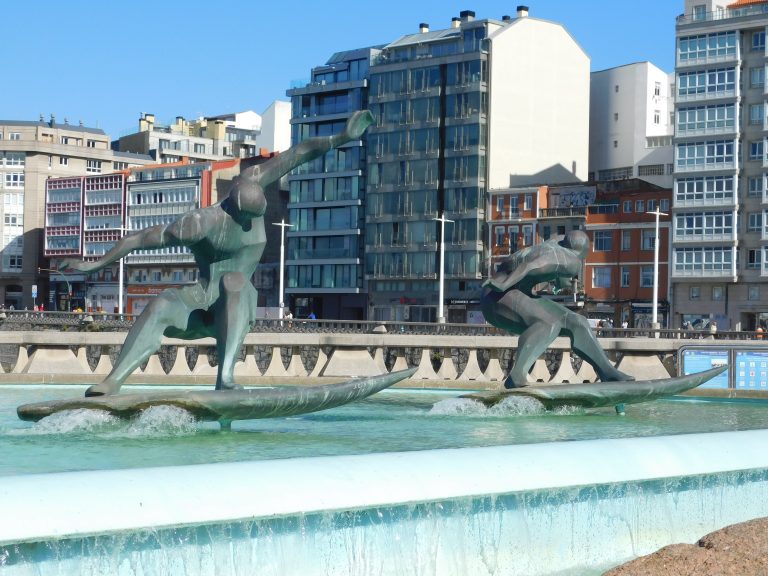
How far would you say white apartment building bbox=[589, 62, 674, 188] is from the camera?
9444 centimetres

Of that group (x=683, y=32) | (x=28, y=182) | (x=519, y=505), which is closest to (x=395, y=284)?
(x=683, y=32)

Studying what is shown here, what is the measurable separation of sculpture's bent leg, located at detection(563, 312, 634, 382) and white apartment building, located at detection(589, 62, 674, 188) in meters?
75.0

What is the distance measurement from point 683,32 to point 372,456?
79.8 metres

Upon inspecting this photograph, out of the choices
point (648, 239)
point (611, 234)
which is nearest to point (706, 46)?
point (648, 239)

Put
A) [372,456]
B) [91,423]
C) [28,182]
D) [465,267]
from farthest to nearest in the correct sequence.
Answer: [28,182] → [465,267] → [91,423] → [372,456]

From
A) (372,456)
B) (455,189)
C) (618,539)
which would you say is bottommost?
(618,539)

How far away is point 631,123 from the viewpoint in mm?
96562

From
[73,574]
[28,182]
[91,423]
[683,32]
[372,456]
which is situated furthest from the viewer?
[28,182]

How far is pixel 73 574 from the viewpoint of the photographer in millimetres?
5688

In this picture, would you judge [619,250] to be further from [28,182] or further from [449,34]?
[28,182]

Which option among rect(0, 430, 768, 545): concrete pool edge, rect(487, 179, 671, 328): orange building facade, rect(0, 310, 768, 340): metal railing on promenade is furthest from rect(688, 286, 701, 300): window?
rect(0, 430, 768, 545): concrete pool edge

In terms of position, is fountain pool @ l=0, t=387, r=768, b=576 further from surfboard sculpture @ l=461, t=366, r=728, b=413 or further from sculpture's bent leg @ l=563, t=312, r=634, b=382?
sculpture's bent leg @ l=563, t=312, r=634, b=382

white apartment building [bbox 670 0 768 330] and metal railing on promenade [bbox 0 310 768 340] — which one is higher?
white apartment building [bbox 670 0 768 330]

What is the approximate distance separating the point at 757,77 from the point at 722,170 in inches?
229
